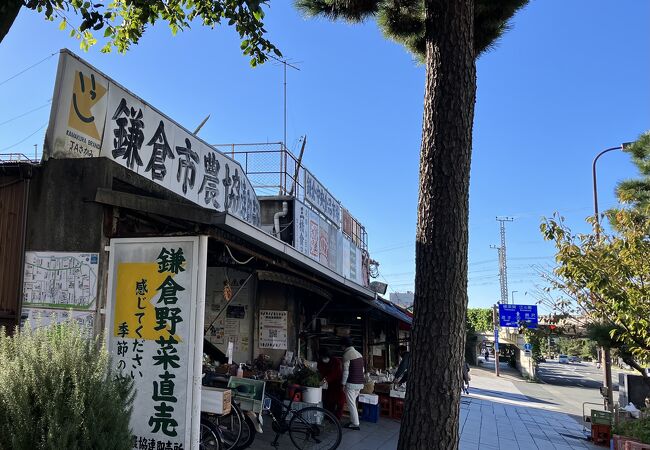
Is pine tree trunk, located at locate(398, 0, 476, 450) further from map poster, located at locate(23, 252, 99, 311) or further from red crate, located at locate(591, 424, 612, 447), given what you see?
red crate, located at locate(591, 424, 612, 447)

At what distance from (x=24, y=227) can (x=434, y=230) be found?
15.4ft

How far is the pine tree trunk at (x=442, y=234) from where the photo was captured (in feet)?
13.5

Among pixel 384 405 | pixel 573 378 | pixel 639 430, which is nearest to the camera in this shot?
pixel 639 430

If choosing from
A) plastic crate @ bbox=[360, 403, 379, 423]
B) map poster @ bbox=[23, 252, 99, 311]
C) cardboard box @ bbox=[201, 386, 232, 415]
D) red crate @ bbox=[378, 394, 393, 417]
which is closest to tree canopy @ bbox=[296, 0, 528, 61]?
map poster @ bbox=[23, 252, 99, 311]

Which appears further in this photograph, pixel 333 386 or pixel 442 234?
pixel 333 386

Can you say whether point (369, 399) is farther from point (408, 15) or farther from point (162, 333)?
point (408, 15)

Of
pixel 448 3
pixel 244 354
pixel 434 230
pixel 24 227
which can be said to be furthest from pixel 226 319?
pixel 448 3

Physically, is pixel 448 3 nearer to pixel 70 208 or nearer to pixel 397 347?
pixel 70 208

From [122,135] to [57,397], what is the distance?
3.72 metres

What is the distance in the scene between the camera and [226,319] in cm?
1152

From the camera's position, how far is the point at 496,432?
12.3 m

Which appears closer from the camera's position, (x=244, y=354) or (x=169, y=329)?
(x=169, y=329)

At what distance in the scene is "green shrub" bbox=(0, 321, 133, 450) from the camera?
3.15 metres

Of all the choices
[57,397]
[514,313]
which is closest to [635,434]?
[57,397]
